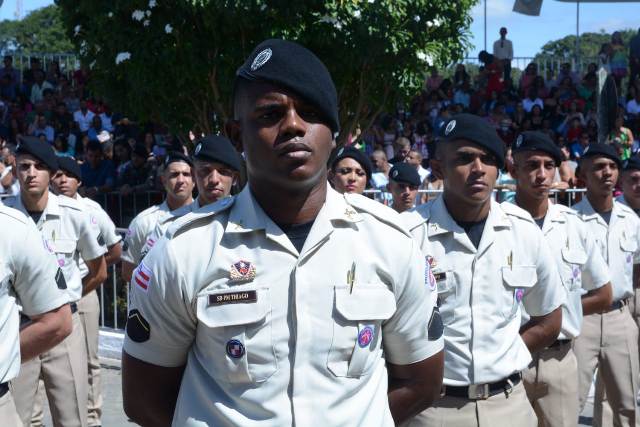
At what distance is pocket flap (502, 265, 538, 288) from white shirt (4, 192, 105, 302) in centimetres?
396

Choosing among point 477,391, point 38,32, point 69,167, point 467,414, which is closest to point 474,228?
point 477,391

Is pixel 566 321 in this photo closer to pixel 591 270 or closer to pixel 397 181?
pixel 591 270

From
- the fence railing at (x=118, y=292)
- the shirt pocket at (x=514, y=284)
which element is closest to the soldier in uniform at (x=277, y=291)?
the shirt pocket at (x=514, y=284)

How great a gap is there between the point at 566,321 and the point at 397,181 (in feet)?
11.3

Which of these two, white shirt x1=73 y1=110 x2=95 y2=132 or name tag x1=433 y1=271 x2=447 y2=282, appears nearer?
name tag x1=433 y1=271 x2=447 y2=282

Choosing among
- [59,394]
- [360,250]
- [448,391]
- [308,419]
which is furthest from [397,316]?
[59,394]

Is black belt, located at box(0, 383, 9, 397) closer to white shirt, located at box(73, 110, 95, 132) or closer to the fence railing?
the fence railing

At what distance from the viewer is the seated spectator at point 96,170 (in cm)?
1569

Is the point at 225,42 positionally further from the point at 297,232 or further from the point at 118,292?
the point at 297,232

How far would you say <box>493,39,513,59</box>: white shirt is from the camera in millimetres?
22359

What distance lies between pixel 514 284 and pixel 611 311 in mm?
3083

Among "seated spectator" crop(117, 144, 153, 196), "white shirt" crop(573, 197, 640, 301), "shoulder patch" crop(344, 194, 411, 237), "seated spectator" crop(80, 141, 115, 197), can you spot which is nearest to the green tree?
"seated spectator" crop(117, 144, 153, 196)

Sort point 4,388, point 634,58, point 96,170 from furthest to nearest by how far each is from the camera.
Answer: point 634,58 → point 96,170 → point 4,388

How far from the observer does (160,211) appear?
780 centimetres
